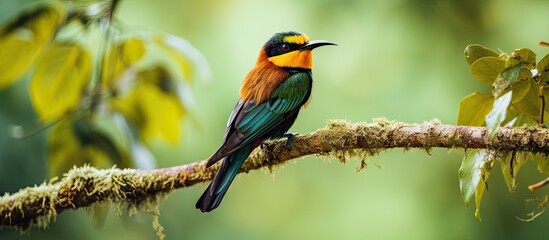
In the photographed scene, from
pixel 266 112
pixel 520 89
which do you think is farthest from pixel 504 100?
pixel 266 112

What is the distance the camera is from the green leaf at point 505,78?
1.91 m

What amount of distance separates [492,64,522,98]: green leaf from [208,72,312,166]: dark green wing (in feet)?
4.15

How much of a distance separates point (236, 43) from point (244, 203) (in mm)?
1498

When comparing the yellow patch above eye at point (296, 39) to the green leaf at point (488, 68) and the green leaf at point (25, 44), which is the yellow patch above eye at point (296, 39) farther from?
the green leaf at point (488, 68)

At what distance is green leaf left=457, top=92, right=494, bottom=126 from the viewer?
2.20m

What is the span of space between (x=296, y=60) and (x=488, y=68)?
171cm

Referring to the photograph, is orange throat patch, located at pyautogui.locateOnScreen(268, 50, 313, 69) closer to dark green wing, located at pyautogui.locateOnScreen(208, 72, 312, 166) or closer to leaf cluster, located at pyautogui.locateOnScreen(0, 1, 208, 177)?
dark green wing, located at pyautogui.locateOnScreen(208, 72, 312, 166)

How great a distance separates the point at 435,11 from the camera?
4.38 m

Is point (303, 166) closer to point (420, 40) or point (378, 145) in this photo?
point (420, 40)

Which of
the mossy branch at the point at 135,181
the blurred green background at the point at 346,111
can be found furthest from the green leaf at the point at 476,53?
the blurred green background at the point at 346,111

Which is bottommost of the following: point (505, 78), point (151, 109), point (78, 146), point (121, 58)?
point (505, 78)

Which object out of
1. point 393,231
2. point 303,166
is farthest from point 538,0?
point 303,166

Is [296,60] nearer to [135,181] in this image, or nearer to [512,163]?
[135,181]

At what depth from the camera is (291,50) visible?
3807mm
